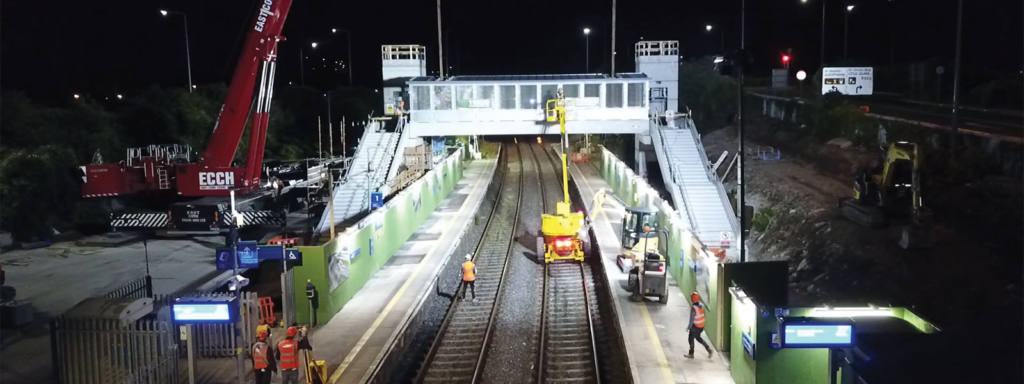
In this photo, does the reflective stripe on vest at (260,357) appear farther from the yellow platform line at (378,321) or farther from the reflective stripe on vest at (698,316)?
the reflective stripe on vest at (698,316)

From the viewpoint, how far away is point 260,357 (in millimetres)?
11367

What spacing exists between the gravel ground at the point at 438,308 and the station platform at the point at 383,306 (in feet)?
1.26

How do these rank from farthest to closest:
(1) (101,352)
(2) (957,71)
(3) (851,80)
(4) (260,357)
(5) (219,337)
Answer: (3) (851,80)
(2) (957,71)
(5) (219,337)
(4) (260,357)
(1) (101,352)

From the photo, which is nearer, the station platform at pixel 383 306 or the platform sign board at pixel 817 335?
the platform sign board at pixel 817 335

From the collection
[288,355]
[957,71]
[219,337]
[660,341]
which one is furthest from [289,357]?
[957,71]

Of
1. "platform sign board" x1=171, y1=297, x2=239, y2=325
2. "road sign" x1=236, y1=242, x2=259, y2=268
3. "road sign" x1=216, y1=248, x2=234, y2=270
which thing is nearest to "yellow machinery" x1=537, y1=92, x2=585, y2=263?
"road sign" x1=236, y1=242, x2=259, y2=268

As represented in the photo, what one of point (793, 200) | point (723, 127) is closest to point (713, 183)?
point (793, 200)

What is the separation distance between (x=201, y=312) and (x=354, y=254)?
23.9ft

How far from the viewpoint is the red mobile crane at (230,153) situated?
76.5 ft

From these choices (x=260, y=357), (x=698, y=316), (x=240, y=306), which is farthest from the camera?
(x=698, y=316)

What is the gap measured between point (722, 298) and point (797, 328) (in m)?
4.65

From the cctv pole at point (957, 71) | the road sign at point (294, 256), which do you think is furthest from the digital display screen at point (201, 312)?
the cctv pole at point (957, 71)

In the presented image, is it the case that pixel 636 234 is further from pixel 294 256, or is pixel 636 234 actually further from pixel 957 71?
pixel 957 71

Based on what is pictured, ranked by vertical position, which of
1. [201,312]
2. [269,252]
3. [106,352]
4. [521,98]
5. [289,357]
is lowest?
[289,357]
